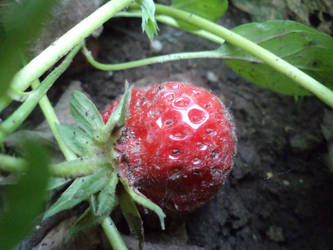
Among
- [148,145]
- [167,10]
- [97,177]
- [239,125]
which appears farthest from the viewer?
[239,125]

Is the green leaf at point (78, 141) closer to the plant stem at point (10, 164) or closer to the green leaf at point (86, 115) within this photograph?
the green leaf at point (86, 115)

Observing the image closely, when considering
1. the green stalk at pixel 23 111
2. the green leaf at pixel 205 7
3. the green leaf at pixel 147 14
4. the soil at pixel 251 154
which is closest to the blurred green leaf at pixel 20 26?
the green stalk at pixel 23 111

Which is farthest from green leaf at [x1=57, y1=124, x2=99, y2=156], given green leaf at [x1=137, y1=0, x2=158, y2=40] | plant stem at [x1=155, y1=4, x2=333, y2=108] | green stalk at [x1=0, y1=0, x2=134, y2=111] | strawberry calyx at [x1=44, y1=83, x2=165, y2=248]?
plant stem at [x1=155, y1=4, x2=333, y2=108]

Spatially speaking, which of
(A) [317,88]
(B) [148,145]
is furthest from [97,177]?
(A) [317,88]

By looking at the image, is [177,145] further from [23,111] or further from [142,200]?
[23,111]

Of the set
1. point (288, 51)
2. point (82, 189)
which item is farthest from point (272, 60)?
point (82, 189)

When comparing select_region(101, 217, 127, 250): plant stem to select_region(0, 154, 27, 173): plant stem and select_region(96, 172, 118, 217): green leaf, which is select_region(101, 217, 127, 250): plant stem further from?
select_region(0, 154, 27, 173): plant stem

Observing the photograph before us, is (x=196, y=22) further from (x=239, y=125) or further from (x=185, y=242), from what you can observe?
(x=185, y=242)

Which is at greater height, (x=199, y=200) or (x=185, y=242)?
(x=199, y=200)
